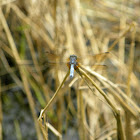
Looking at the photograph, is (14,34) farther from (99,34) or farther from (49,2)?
(99,34)

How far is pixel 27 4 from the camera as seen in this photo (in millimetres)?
1739

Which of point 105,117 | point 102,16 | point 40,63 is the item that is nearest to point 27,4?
point 40,63

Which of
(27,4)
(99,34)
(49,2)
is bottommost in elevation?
(99,34)

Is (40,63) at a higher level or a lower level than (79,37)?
lower

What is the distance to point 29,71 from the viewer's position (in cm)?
164

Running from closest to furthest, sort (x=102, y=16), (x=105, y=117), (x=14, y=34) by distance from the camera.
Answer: (x=105, y=117)
(x=14, y=34)
(x=102, y=16)

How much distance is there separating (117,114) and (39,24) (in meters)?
1.21

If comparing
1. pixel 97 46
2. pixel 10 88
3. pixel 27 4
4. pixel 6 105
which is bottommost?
pixel 6 105

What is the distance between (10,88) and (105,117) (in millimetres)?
873

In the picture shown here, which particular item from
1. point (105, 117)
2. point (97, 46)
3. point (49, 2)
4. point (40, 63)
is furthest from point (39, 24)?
point (105, 117)

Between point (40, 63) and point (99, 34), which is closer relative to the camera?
point (40, 63)

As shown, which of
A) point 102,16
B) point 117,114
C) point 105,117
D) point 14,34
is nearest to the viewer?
point 117,114

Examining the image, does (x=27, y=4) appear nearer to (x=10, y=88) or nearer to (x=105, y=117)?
(x=10, y=88)

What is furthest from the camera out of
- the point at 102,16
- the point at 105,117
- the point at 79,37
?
the point at 102,16
